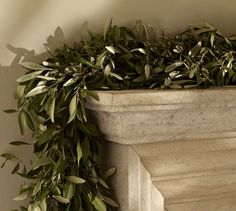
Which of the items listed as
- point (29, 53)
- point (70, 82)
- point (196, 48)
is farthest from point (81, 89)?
point (196, 48)

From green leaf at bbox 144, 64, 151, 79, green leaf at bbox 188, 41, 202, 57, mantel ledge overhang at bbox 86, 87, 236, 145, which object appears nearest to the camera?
mantel ledge overhang at bbox 86, 87, 236, 145

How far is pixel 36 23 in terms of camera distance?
1.42 m

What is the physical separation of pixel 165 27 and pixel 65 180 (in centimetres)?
57

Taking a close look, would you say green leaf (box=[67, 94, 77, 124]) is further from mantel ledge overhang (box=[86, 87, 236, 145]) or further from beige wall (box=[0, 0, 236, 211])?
beige wall (box=[0, 0, 236, 211])

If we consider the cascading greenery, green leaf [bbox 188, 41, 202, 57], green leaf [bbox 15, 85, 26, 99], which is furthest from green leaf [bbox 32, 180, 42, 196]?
green leaf [bbox 188, 41, 202, 57]

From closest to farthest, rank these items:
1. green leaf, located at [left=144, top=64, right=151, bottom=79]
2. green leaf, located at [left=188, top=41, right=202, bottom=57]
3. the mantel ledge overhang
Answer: the mantel ledge overhang
green leaf, located at [left=144, top=64, right=151, bottom=79]
green leaf, located at [left=188, top=41, right=202, bottom=57]

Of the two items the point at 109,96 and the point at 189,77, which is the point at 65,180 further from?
the point at 189,77

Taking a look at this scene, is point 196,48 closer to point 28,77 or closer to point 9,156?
point 28,77

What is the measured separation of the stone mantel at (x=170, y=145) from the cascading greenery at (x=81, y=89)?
5 cm

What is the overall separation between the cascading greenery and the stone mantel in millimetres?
54

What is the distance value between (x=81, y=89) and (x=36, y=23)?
28 centimetres

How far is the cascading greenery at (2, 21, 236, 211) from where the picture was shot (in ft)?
4.24

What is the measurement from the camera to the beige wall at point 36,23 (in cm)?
140

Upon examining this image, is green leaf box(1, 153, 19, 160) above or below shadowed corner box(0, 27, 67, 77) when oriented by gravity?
below
